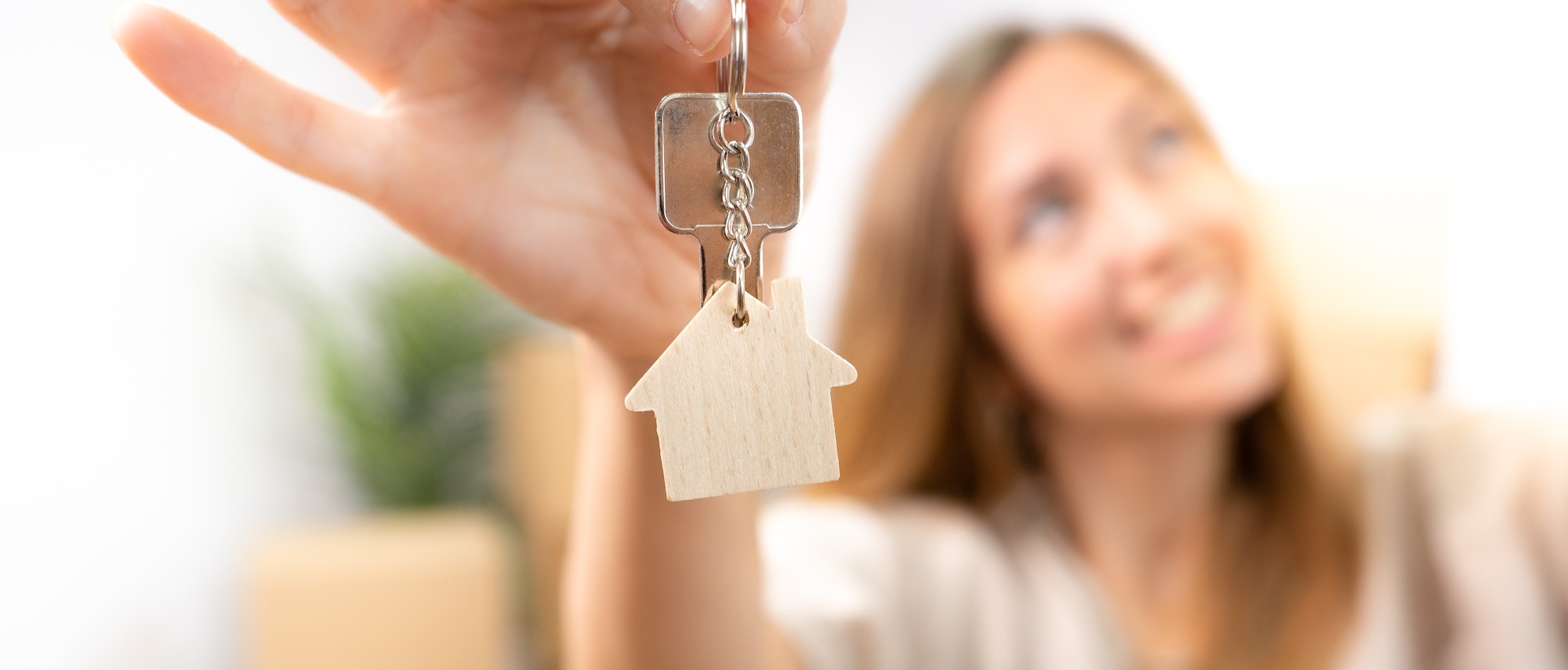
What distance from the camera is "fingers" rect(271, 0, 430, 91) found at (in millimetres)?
624

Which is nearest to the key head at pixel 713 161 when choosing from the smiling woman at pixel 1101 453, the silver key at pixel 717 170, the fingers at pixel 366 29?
the silver key at pixel 717 170

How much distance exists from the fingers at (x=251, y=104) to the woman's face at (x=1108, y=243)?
909mm

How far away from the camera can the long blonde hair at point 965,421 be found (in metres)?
1.47

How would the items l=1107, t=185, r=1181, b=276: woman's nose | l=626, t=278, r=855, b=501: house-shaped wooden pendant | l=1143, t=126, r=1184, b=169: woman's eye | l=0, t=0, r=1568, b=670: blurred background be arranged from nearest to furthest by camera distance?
l=626, t=278, r=855, b=501: house-shaped wooden pendant < l=1107, t=185, r=1181, b=276: woman's nose < l=1143, t=126, r=1184, b=169: woman's eye < l=0, t=0, r=1568, b=670: blurred background

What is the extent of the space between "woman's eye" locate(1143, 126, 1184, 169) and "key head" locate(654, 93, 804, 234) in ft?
3.18

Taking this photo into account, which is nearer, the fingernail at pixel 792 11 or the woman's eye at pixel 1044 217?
the fingernail at pixel 792 11

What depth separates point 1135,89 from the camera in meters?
1.43

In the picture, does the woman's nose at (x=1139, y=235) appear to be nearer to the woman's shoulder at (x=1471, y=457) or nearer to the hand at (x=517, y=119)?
the woman's shoulder at (x=1471, y=457)

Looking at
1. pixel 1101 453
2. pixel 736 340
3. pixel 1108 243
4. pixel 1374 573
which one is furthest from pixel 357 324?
pixel 736 340

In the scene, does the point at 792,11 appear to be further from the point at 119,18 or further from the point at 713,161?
the point at 119,18

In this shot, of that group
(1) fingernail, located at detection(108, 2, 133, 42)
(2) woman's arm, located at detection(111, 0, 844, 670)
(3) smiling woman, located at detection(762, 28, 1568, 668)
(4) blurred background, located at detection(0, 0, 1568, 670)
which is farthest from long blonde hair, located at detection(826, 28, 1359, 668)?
(1) fingernail, located at detection(108, 2, 133, 42)

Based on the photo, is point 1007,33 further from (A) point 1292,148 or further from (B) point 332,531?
(B) point 332,531

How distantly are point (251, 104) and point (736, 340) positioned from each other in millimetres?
313

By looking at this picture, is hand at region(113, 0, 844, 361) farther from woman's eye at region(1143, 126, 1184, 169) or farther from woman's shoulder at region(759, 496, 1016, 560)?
woman's eye at region(1143, 126, 1184, 169)
